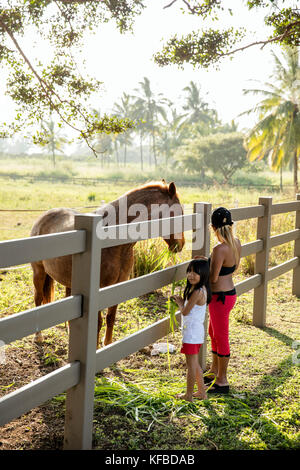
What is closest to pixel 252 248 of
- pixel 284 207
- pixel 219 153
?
pixel 284 207

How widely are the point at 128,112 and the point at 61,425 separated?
81401mm

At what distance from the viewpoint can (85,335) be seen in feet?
8.43

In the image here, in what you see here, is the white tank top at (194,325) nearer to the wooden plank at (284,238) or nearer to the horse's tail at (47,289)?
the horse's tail at (47,289)

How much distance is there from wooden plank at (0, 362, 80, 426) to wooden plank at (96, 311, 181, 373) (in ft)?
0.86

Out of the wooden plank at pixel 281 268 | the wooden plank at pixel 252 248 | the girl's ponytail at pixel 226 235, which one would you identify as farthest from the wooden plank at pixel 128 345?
the wooden plank at pixel 281 268

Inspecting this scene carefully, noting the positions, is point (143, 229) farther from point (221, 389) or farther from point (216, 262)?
point (221, 389)

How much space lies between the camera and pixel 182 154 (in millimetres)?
63250

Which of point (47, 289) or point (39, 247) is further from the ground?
point (39, 247)

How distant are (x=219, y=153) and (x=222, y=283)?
182 feet

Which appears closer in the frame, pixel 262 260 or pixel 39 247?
pixel 39 247

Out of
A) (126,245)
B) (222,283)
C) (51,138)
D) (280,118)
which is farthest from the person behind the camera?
(51,138)

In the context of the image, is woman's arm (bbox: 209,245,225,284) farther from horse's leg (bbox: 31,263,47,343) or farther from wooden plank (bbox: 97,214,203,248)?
horse's leg (bbox: 31,263,47,343)

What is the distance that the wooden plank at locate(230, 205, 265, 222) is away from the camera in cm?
450
